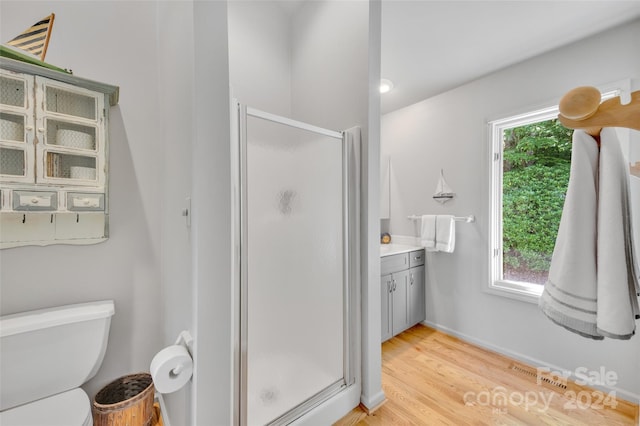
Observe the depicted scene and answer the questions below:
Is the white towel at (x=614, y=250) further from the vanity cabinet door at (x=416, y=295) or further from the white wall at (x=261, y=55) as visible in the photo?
the vanity cabinet door at (x=416, y=295)

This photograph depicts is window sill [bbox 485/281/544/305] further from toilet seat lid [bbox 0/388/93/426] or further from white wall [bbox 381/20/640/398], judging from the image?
toilet seat lid [bbox 0/388/93/426]

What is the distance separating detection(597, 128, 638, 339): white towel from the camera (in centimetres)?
54

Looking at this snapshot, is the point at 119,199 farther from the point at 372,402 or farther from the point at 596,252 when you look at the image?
the point at 596,252

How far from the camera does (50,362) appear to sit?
1.14 meters

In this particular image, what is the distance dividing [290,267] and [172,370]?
608 millimetres

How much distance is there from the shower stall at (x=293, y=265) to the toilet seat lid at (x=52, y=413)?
0.67 metres

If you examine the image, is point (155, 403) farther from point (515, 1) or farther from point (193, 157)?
point (515, 1)

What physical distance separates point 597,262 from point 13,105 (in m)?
2.22

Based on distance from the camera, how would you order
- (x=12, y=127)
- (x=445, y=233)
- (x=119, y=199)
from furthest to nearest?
(x=445, y=233), (x=119, y=199), (x=12, y=127)

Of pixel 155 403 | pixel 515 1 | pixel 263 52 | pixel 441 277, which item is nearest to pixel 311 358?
pixel 155 403

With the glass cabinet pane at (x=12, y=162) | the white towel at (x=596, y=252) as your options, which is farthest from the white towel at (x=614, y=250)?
the glass cabinet pane at (x=12, y=162)

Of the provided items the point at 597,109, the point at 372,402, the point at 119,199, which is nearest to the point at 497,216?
the point at 372,402

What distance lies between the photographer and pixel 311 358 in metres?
1.36

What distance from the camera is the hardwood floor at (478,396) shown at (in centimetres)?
148
